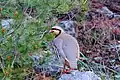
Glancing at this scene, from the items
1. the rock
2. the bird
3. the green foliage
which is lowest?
the rock

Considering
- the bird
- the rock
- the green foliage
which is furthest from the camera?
the bird

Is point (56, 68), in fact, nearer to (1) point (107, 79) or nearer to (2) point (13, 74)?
(1) point (107, 79)

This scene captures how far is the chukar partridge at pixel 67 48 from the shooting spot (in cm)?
→ 503

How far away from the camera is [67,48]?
5148 mm

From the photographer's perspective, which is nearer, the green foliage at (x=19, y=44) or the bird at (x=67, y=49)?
the green foliage at (x=19, y=44)

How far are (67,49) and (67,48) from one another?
0.02 m

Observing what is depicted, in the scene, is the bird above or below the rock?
above

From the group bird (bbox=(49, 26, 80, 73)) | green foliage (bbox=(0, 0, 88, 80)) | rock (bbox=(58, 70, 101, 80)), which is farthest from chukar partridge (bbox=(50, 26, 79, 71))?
green foliage (bbox=(0, 0, 88, 80))

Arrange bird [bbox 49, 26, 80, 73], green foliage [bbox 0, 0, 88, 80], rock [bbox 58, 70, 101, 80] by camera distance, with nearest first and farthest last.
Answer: green foliage [bbox 0, 0, 88, 80] < rock [bbox 58, 70, 101, 80] < bird [bbox 49, 26, 80, 73]

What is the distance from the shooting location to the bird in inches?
197

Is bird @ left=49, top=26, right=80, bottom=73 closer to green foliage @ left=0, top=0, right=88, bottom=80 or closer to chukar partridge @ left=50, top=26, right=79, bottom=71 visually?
chukar partridge @ left=50, top=26, right=79, bottom=71

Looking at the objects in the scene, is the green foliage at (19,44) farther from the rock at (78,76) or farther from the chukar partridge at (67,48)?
the chukar partridge at (67,48)

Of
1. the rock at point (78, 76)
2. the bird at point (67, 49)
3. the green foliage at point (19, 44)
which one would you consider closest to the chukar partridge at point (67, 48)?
the bird at point (67, 49)

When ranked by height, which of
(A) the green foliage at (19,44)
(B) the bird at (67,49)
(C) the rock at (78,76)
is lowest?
(C) the rock at (78,76)
